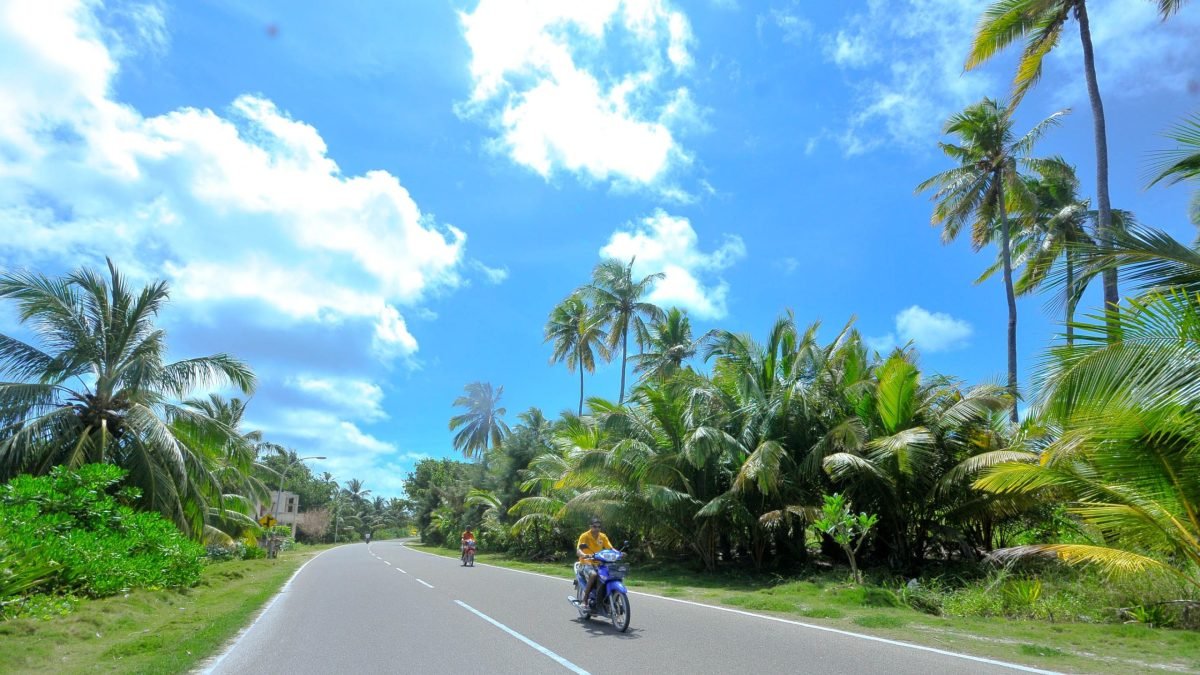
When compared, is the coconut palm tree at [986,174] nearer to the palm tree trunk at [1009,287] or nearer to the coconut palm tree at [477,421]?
the palm tree trunk at [1009,287]

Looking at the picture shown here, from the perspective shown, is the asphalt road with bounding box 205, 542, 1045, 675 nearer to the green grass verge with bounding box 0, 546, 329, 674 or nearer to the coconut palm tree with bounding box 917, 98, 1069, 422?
the green grass verge with bounding box 0, 546, 329, 674

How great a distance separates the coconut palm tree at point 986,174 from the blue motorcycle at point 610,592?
739 inches

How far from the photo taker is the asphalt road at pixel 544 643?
6.81m

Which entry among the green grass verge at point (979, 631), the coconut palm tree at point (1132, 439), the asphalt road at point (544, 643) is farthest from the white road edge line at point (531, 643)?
the coconut palm tree at point (1132, 439)

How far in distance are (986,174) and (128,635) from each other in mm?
26622

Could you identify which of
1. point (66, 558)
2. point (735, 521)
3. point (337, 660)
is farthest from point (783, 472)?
point (66, 558)

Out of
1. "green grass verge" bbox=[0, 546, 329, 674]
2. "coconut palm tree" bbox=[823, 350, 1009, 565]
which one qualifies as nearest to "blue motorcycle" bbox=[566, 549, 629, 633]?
"green grass verge" bbox=[0, 546, 329, 674]

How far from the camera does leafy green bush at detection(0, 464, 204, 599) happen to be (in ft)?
34.5

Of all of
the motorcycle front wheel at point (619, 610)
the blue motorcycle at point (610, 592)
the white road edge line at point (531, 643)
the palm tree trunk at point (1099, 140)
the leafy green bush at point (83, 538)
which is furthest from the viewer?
the palm tree trunk at point (1099, 140)

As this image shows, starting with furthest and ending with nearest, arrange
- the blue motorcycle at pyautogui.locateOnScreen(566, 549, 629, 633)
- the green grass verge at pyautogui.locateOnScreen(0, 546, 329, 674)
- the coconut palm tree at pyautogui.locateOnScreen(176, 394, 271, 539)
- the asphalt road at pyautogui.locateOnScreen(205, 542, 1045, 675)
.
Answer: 1. the coconut palm tree at pyautogui.locateOnScreen(176, 394, 271, 539)
2. the blue motorcycle at pyautogui.locateOnScreen(566, 549, 629, 633)
3. the green grass verge at pyautogui.locateOnScreen(0, 546, 329, 674)
4. the asphalt road at pyautogui.locateOnScreen(205, 542, 1045, 675)

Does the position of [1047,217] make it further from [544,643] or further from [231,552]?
[231,552]

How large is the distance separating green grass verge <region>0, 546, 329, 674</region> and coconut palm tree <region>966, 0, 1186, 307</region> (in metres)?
17.4

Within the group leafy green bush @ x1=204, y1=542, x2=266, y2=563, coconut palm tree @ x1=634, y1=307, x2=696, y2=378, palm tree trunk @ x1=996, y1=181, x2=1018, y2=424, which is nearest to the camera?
palm tree trunk @ x1=996, y1=181, x2=1018, y2=424

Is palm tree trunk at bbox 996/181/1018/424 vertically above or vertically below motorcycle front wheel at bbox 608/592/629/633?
above
